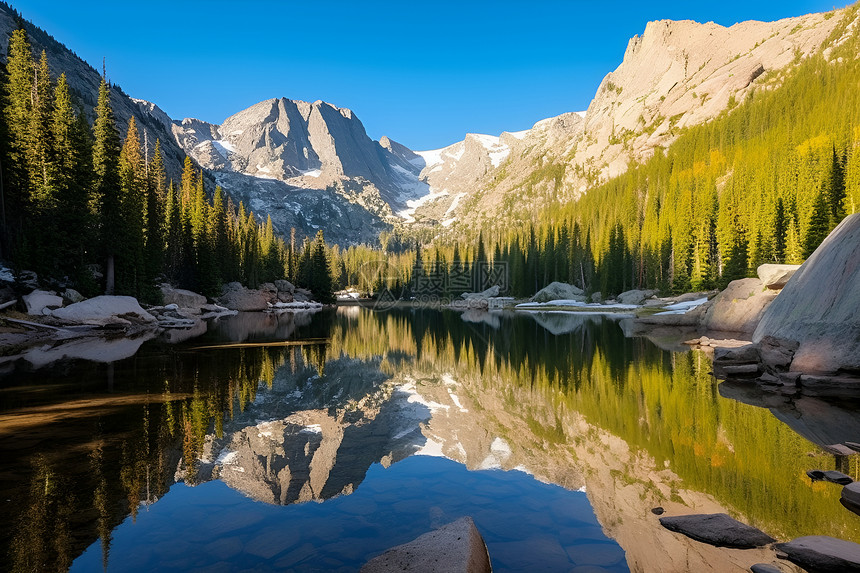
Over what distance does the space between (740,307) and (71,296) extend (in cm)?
5128

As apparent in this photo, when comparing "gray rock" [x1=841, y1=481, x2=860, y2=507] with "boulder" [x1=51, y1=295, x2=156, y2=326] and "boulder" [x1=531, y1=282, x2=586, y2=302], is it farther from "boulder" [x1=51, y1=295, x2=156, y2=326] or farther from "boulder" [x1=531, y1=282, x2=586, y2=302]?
"boulder" [x1=531, y1=282, x2=586, y2=302]

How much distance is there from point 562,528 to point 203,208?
74.8m

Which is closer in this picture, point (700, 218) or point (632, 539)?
point (632, 539)

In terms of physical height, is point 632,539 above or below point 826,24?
below

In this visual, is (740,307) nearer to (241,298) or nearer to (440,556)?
(440,556)

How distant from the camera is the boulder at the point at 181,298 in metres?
53.3

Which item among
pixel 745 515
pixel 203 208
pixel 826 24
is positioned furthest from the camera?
pixel 826 24

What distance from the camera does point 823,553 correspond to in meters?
5.21

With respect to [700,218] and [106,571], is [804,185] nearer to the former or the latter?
[700,218]

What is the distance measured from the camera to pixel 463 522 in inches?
242

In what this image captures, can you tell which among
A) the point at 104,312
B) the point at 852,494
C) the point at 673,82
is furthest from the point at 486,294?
the point at 852,494

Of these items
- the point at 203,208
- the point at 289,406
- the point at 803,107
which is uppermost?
the point at 803,107

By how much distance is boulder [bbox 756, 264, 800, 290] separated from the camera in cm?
2769

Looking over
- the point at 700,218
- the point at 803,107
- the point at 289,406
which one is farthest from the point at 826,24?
the point at 289,406
